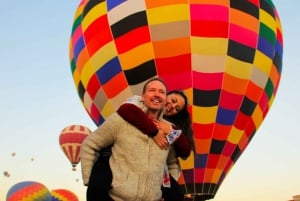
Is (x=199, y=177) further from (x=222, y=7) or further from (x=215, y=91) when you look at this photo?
(x=222, y=7)

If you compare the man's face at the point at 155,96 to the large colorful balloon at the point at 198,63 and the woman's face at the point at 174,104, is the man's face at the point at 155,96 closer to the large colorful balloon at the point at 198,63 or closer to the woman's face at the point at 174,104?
the woman's face at the point at 174,104

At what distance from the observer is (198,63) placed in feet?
33.6

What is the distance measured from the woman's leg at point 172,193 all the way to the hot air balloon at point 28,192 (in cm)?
2148

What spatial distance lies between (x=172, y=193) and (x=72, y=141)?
57.0 ft

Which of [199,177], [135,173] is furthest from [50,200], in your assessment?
[135,173]

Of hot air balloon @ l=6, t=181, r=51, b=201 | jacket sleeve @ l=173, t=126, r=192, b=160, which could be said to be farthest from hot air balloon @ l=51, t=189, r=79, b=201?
jacket sleeve @ l=173, t=126, r=192, b=160

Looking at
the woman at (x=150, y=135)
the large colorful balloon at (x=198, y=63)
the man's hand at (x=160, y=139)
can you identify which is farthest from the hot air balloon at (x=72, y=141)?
the man's hand at (x=160, y=139)

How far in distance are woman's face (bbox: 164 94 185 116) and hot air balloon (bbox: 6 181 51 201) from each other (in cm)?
2129

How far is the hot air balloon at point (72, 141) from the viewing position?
19703mm

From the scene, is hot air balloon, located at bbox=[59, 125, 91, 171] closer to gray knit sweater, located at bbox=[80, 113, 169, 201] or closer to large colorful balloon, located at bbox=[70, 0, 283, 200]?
large colorful balloon, located at bbox=[70, 0, 283, 200]

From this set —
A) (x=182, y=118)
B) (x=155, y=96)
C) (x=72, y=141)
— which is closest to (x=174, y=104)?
(x=182, y=118)

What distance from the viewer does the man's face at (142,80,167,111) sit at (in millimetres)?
2885

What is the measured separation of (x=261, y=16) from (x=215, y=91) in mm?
2496

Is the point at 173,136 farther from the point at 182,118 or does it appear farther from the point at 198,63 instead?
the point at 198,63
